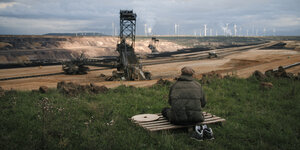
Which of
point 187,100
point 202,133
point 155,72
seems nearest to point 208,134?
point 202,133

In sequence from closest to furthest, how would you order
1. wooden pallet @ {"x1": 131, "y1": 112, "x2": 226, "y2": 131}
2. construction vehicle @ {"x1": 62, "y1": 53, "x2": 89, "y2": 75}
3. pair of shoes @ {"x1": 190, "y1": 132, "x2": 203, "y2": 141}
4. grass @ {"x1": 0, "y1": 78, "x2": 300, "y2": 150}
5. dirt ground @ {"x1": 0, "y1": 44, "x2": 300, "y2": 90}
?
1. grass @ {"x1": 0, "y1": 78, "x2": 300, "y2": 150}
2. pair of shoes @ {"x1": 190, "y1": 132, "x2": 203, "y2": 141}
3. wooden pallet @ {"x1": 131, "y1": 112, "x2": 226, "y2": 131}
4. dirt ground @ {"x1": 0, "y1": 44, "x2": 300, "y2": 90}
5. construction vehicle @ {"x1": 62, "y1": 53, "x2": 89, "y2": 75}

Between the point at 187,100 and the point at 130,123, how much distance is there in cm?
198

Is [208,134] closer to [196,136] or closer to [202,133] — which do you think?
[202,133]

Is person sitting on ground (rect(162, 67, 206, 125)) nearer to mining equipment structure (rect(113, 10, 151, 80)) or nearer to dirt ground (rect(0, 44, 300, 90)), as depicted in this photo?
dirt ground (rect(0, 44, 300, 90))

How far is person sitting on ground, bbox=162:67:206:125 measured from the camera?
20.8 ft

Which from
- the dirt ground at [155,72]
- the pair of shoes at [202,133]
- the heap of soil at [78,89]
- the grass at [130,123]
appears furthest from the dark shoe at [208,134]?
the dirt ground at [155,72]

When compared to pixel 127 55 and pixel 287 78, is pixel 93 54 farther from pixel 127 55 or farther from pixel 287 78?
pixel 287 78

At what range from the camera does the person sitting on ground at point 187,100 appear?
20.8ft

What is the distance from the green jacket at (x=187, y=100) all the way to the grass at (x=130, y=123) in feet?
1.61

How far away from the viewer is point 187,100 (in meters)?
6.32

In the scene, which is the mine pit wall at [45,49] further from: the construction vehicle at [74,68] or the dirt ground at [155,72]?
the construction vehicle at [74,68]

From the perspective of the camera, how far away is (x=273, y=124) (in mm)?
7469

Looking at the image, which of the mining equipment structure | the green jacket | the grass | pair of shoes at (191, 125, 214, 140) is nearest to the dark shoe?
pair of shoes at (191, 125, 214, 140)

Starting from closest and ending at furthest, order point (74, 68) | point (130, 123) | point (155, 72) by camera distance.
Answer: point (130, 123) → point (74, 68) → point (155, 72)
